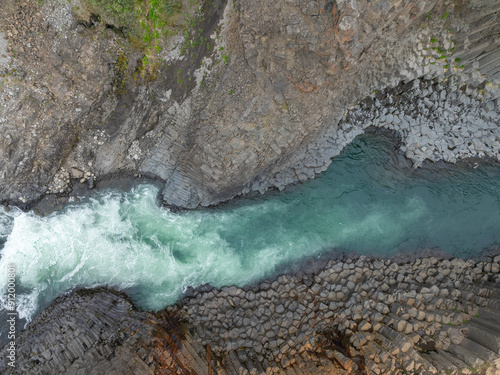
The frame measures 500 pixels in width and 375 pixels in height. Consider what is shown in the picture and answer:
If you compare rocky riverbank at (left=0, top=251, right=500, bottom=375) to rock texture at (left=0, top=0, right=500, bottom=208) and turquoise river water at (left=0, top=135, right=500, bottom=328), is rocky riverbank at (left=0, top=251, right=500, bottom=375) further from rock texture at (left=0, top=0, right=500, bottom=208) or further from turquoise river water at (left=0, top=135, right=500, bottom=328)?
rock texture at (left=0, top=0, right=500, bottom=208)

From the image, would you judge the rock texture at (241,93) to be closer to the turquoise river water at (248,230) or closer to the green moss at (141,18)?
the green moss at (141,18)

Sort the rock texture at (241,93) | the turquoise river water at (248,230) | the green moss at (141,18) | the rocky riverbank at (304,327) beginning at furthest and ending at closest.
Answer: the turquoise river water at (248,230) < the green moss at (141,18) < the rock texture at (241,93) < the rocky riverbank at (304,327)

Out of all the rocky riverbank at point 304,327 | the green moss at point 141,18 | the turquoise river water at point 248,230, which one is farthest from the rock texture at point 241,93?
the rocky riverbank at point 304,327

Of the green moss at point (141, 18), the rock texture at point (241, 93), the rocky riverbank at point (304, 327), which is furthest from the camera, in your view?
the green moss at point (141, 18)

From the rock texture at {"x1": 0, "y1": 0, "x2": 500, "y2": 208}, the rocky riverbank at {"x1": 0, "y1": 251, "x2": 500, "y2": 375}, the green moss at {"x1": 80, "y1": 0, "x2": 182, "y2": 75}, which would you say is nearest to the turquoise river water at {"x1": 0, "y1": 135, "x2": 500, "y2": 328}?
the rocky riverbank at {"x1": 0, "y1": 251, "x2": 500, "y2": 375}

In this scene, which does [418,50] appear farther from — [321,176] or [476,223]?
[476,223]

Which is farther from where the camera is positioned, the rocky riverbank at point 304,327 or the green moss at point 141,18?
the green moss at point 141,18

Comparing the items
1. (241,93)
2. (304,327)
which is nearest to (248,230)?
(304,327)
